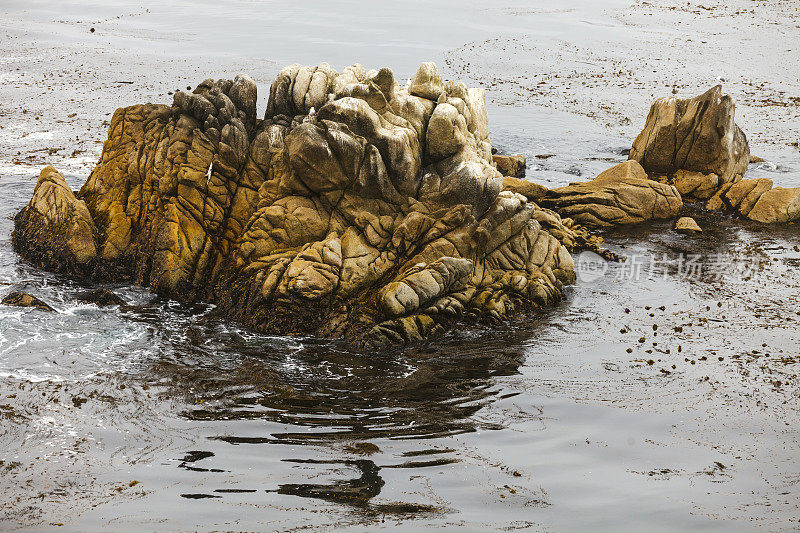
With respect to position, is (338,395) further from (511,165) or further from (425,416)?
(511,165)

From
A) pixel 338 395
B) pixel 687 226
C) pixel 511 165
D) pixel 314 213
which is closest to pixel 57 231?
pixel 314 213

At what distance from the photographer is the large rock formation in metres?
24.9

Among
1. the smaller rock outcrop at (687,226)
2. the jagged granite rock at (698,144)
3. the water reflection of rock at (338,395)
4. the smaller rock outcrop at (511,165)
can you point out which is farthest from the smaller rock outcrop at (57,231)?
the jagged granite rock at (698,144)

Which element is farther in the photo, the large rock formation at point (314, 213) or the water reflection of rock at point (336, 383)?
the large rock formation at point (314, 213)

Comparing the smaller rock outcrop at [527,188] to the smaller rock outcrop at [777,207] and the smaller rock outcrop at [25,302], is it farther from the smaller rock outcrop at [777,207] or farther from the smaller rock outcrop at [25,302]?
the smaller rock outcrop at [25,302]

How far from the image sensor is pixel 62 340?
23031mm

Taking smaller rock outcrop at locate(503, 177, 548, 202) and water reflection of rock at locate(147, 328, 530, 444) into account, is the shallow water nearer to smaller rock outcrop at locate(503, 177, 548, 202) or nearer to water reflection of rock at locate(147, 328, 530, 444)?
water reflection of rock at locate(147, 328, 530, 444)

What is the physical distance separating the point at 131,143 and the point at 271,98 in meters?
5.71

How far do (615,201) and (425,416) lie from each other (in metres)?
20.2

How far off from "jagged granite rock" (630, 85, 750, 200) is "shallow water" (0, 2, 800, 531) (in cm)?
770

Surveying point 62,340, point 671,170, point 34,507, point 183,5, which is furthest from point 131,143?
point 183,5

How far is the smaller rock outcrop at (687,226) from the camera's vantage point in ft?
114

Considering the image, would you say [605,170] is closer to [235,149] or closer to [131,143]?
[235,149]

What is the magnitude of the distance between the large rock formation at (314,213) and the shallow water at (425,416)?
3.58 ft
